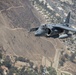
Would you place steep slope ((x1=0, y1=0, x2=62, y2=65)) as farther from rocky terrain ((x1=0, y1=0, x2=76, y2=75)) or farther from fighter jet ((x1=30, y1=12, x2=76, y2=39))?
fighter jet ((x1=30, y1=12, x2=76, y2=39))

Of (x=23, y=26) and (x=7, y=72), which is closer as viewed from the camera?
(x=7, y=72)

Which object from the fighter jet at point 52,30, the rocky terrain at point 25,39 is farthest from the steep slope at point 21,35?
the fighter jet at point 52,30

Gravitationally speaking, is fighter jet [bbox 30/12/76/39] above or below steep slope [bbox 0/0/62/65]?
above

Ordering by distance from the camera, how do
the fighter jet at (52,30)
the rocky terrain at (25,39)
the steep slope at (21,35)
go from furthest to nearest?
the rocky terrain at (25,39), the steep slope at (21,35), the fighter jet at (52,30)

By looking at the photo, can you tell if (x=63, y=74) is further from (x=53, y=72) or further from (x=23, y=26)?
(x=23, y=26)

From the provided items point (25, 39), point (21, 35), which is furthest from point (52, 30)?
point (21, 35)

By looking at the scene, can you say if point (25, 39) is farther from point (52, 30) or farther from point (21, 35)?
point (52, 30)

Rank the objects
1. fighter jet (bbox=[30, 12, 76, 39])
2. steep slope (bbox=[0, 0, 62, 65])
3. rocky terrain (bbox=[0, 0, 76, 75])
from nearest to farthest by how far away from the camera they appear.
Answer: fighter jet (bbox=[30, 12, 76, 39]) < steep slope (bbox=[0, 0, 62, 65]) < rocky terrain (bbox=[0, 0, 76, 75])

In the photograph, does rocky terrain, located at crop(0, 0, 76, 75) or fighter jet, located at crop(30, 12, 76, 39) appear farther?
rocky terrain, located at crop(0, 0, 76, 75)

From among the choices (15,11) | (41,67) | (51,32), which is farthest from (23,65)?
(51,32)

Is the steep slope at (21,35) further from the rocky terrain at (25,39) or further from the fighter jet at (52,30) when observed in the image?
the fighter jet at (52,30)

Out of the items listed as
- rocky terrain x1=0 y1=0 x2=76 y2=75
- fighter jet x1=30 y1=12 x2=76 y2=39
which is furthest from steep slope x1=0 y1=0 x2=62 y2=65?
fighter jet x1=30 y1=12 x2=76 y2=39
